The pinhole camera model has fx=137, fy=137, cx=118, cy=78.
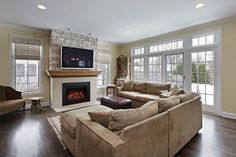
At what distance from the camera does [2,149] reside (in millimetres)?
2260

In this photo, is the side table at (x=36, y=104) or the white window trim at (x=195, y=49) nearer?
the white window trim at (x=195, y=49)

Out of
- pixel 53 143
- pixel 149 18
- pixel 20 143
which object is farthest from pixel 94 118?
pixel 149 18

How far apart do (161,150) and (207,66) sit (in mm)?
3573

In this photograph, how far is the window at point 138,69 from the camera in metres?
6.46

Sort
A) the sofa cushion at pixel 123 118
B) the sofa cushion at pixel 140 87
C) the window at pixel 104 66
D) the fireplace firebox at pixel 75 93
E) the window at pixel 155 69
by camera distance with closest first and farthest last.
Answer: the sofa cushion at pixel 123 118 < the fireplace firebox at pixel 75 93 < the sofa cushion at pixel 140 87 < the window at pixel 155 69 < the window at pixel 104 66

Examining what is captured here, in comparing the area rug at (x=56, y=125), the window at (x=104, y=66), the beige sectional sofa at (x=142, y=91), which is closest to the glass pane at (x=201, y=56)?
the beige sectional sofa at (x=142, y=91)

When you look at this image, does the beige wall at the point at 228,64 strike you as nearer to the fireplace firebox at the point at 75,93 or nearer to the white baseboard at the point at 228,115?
the white baseboard at the point at 228,115

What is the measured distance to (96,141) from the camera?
1381 mm

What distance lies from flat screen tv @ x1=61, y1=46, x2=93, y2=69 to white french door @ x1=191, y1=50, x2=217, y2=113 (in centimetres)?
382

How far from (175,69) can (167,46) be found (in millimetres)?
977

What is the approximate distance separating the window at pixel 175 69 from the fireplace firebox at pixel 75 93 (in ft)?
10.6

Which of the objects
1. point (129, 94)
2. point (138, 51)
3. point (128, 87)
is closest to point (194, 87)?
point (129, 94)

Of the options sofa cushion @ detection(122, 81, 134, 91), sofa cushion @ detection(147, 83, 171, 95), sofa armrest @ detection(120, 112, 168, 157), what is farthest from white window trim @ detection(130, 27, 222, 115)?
sofa armrest @ detection(120, 112, 168, 157)

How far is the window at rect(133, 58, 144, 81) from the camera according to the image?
6.46 meters
